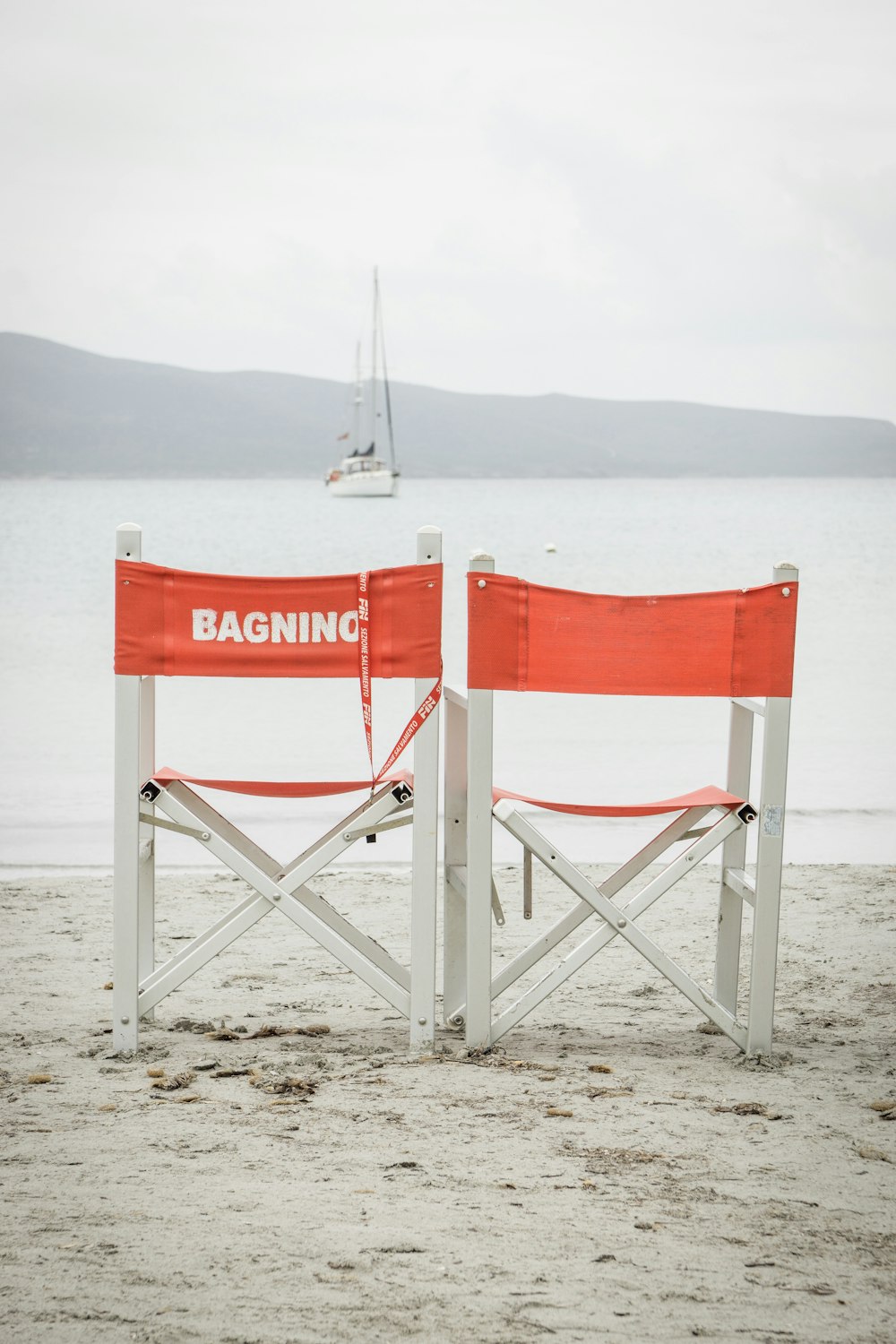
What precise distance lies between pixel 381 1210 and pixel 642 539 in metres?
62.4

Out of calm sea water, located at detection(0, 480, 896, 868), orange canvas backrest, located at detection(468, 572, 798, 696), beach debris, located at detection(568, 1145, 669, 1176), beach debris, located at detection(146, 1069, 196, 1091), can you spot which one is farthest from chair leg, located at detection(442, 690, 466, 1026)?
calm sea water, located at detection(0, 480, 896, 868)

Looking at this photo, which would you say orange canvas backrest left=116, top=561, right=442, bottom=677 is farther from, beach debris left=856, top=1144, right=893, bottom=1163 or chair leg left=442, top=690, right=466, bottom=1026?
beach debris left=856, top=1144, right=893, bottom=1163

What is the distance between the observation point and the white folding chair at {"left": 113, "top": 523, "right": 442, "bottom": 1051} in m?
3.84

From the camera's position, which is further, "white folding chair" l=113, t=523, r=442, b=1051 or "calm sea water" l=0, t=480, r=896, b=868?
"calm sea water" l=0, t=480, r=896, b=868

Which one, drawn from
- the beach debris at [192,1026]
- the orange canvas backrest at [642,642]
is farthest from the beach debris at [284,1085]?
the orange canvas backrest at [642,642]

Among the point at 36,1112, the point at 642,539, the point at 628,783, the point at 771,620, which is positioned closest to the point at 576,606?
the point at 771,620

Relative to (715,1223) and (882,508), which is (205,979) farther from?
(882,508)

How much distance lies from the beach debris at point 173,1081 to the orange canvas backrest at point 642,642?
4.43 ft

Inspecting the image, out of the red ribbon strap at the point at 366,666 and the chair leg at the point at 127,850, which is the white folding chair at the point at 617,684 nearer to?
the red ribbon strap at the point at 366,666

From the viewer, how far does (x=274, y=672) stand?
386 centimetres

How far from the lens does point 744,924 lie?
5777mm

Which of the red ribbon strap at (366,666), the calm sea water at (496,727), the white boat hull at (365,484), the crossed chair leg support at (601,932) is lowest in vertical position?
the calm sea water at (496,727)

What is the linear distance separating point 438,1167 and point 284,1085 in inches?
25.9

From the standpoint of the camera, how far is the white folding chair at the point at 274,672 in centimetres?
384
